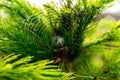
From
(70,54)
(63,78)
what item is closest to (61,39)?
(70,54)

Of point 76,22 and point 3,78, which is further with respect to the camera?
point 76,22

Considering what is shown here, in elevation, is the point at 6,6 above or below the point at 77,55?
above

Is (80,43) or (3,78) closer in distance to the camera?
(3,78)

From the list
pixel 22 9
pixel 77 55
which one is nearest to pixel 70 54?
pixel 77 55

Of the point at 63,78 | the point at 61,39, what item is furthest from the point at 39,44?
the point at 63,78

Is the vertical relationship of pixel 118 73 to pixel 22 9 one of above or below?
below

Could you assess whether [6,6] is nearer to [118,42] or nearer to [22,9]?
[22,9]

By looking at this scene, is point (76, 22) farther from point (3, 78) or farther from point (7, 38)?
point (3, 78)

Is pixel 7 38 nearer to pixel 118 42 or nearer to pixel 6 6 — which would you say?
pixel 6 6
